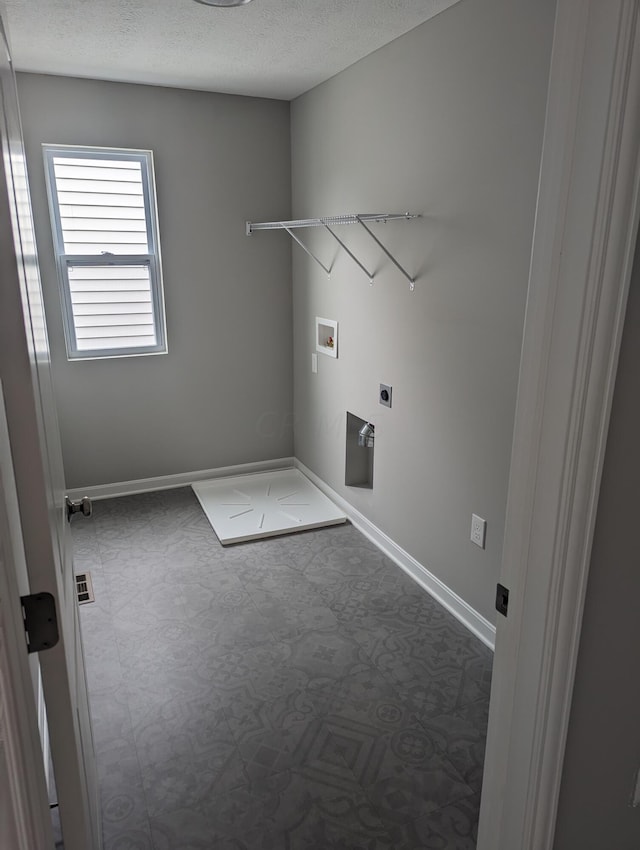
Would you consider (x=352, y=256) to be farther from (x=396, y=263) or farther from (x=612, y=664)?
(x=612, y=664)

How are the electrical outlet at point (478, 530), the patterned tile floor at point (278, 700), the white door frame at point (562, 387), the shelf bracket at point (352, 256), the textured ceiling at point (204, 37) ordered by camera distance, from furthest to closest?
the shelf bracket at point (352, 256) → the electrical outlet at point (478, 530) → the textured ceiling at point (204, 37) → the patterned tile floor at point (278, 700) → the white door frame at point (562, 387)

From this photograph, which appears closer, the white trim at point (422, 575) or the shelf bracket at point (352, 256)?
the white trim at point (422, 575)

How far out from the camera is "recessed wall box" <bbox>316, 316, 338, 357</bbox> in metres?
3.68

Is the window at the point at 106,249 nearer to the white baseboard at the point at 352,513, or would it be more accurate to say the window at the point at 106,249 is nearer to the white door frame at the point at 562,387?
the white baseboard at the point at 352,513

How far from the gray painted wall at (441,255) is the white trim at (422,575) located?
2.0 inches

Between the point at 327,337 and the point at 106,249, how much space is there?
145cm

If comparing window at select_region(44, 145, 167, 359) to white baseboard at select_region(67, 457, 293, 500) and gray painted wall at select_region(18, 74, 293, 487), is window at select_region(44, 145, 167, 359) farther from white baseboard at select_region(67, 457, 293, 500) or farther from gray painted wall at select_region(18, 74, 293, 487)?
white baseboard at select_region(67, 457, 293, 500)

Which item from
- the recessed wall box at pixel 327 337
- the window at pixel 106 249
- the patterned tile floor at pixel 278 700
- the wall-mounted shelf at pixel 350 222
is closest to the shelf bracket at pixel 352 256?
the wall-mounted shelf at pixel 350 222

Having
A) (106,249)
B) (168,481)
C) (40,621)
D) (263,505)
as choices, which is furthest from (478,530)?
(106,249)

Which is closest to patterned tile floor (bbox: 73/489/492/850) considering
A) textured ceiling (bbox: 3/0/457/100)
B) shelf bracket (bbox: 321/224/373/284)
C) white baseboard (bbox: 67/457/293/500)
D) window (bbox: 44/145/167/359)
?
white baseboard (bbox: 67/457/293/500)

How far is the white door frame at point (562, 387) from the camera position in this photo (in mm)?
917

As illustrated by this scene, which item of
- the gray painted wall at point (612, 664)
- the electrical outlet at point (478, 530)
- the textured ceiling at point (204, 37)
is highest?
the textured ceiling at point (204, 37)

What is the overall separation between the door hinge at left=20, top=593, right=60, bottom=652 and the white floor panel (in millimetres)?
2521

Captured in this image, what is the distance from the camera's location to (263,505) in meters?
3.92
